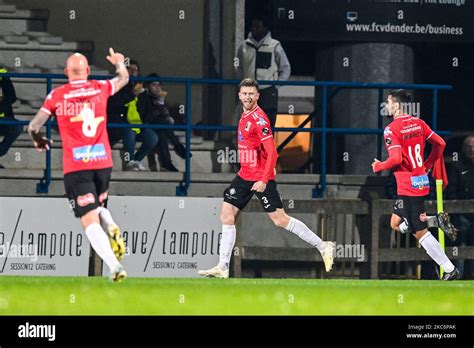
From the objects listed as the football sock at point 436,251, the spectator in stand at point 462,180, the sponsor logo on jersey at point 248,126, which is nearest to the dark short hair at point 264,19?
the spectator in stand at point 462,180

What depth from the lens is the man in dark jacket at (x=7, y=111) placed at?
23578mm

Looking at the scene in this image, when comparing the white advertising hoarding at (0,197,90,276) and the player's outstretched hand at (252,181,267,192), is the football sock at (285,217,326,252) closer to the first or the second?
the player's outstretched hand at (252,181,267,192)

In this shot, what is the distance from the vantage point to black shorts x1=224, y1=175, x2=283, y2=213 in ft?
65.1

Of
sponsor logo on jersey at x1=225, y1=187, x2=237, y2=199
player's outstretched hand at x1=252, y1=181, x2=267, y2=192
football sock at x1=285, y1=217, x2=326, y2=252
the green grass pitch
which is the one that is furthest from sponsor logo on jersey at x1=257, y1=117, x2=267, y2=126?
the green grass pitch

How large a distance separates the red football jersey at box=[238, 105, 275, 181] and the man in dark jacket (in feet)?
15.9

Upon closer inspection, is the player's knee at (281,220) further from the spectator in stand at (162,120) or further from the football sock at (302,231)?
the spectator in stand at (162,120)

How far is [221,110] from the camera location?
26.7 m

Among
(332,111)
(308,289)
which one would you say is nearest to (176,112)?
(332,111)

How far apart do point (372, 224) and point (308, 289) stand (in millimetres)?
6606

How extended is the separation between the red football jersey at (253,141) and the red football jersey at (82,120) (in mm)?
3178

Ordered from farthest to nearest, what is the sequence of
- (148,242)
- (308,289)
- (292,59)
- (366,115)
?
(292,59) → (366,115) → (148,242) → (308,289)

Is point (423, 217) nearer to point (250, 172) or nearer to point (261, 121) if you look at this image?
point (250, 172)
